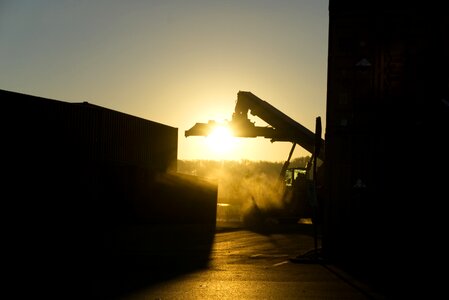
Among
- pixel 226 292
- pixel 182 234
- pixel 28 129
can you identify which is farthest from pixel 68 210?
pixel 226 292

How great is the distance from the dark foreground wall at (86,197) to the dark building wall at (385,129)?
4.54m

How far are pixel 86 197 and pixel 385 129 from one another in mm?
12668

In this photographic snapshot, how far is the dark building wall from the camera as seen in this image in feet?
60.7

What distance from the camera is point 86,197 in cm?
2730

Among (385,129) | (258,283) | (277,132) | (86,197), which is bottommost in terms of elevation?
(258,283)

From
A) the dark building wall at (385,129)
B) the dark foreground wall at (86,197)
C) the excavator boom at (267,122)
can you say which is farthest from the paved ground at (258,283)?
the excavator boom at (267,122)

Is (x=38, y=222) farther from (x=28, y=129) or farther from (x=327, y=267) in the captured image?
(x=327, y=267)

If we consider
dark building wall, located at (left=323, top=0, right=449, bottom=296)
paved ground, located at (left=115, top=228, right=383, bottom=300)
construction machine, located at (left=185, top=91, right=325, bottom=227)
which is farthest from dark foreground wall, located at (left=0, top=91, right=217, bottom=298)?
construction machine, located at (left=185, top=91, right=325, bottom=227)

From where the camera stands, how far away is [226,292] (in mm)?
11984

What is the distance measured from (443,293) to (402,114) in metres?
7.60

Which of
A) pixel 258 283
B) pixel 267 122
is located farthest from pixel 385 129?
pixel 267 122

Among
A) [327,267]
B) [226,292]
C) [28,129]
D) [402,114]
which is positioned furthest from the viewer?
[28,129]

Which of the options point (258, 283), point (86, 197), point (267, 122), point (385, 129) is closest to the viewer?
point (258, 283)

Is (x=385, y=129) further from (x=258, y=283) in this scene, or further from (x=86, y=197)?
(x=86, y=197)
